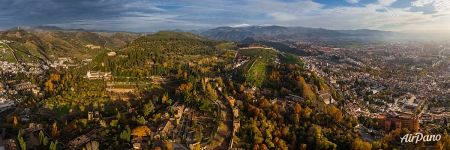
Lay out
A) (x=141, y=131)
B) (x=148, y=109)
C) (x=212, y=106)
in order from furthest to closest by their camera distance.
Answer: (x=212, y=106) < (x=148, y=109) < (x=141, y=131)

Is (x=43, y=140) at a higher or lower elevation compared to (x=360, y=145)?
lower

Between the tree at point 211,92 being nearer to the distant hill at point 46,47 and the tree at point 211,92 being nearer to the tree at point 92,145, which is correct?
the tree at point 92,145

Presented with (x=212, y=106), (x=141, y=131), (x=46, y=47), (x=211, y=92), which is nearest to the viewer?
(x=141, y=131)

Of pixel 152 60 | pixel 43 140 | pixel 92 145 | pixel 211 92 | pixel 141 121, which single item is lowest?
pixel 43 140

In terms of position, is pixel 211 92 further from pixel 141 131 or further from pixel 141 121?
pixel 141 131

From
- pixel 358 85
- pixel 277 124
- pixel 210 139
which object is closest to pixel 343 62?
pixel 358 85

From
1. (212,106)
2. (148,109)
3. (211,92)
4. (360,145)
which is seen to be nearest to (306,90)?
(211,92)

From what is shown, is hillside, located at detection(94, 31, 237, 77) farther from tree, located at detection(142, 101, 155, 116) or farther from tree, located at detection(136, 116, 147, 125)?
tree, located at detection(136, 116, 147, 125)

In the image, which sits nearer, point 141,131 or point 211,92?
point 141,131
